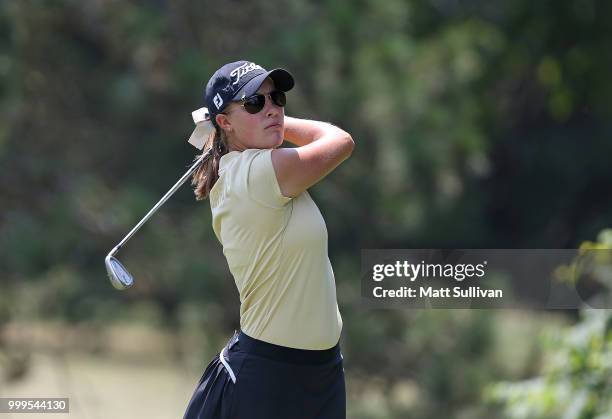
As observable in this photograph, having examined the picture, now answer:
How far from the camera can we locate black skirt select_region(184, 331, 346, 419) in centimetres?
285

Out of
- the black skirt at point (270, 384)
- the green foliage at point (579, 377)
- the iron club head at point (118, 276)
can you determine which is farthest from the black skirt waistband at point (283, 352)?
the green foliage at point (579, 377)

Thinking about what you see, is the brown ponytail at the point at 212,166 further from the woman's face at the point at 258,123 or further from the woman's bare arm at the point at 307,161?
the woman's bare arm at the point at 307,161

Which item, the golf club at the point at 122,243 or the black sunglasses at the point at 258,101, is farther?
the golf club at the point at 122,243

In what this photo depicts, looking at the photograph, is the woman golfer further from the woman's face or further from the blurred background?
the blurred background

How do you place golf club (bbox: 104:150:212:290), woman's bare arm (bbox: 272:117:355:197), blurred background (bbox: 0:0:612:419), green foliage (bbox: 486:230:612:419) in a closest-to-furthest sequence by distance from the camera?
woman's bare arm (bbox: 272:117:355:197) < golf club (bbox: 104:150:212:290) < green foliage (bbox: 486:230:612:419) < blurred background (bbox: 0:0:612:419)

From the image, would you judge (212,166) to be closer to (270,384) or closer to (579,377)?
(270,384)

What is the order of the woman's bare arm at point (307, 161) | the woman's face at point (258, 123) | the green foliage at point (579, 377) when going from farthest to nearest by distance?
the green foliage at point (579, 377) < the woman's face at point (258, 123) < the woman's bare arm at point (307, 161)

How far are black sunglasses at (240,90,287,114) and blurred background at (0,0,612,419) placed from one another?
14.6 feet

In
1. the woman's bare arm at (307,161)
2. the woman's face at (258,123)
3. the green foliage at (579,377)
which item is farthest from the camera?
the green foliage at (579,377)

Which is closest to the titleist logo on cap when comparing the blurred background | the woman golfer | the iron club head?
the woman golfer

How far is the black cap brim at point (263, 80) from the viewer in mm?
2834

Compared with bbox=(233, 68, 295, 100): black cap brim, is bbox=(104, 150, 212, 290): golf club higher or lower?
lower

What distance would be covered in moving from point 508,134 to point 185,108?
22.5 feet

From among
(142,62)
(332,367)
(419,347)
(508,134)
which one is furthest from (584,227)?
(332,367)
